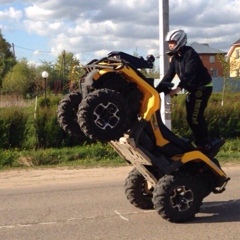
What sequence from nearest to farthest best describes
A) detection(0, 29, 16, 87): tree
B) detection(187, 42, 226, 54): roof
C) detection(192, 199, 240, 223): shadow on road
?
detection(192, 199, 240, 223): shadow on road → detection(0, 29, 16, 87): tree → detection(187, 42, 226, 54): roof

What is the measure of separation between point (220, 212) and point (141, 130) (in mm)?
1928

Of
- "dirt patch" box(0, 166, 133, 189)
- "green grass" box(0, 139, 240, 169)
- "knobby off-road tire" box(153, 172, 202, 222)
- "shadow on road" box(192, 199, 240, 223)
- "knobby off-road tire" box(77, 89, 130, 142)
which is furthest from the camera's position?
"green grass" box(0, 139, 240, 169)

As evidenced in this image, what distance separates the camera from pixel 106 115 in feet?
23.9

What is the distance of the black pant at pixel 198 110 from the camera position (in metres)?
8.19

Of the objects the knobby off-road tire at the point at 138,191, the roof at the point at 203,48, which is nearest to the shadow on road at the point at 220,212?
the knobby off-road tire at the point at 138,191

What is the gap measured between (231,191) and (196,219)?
226cm

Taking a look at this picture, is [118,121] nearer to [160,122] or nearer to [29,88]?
[160,122]

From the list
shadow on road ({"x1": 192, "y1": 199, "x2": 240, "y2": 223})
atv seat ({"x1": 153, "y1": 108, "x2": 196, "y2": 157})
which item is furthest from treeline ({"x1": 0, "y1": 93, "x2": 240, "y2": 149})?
atv seat ({"x1": 153, "y1": 108, "x2": 196, "y2": 157})

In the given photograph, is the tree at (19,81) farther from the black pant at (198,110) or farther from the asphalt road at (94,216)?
the black pant at (198,110)

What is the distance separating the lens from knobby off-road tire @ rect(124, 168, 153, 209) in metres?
8.59

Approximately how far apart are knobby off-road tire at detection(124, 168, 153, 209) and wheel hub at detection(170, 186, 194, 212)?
734mm

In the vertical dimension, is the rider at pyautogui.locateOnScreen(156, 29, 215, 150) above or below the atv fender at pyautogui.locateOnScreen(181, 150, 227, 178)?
above

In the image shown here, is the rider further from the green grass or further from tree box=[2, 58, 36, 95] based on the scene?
tree box=[2, 58, 36, 95]

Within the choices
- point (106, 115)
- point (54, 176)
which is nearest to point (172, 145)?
point (106, 115)
